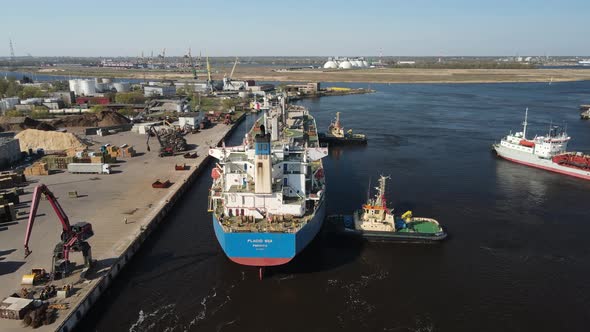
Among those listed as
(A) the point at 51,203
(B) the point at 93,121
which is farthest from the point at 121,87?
(A) the point at 51,203

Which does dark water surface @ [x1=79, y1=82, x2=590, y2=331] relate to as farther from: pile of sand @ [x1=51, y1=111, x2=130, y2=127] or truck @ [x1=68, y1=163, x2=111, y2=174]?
pile of sand @ [x1=51, y1=111, x2=130, y2=127]

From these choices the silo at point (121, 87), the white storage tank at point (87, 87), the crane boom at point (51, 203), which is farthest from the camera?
the silo at point (121, 87)

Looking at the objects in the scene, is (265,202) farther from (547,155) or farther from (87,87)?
(87,87)

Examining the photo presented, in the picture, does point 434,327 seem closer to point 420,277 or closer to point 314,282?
point 420,277

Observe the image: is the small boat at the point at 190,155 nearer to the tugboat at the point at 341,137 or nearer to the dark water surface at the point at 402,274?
the dark water surface at the point at 402,274

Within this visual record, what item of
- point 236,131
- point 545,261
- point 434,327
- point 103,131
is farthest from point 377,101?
point 434,327

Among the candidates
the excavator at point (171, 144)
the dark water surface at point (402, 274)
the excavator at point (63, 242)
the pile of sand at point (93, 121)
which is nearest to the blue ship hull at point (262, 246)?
the dark water surface at point (402, 274)

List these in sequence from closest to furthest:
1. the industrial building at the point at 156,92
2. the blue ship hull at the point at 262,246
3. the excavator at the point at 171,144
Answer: the blue ship hull at the point at 262,246
the excavator at the point at 171,144
the industrial building at the point at 156,92
